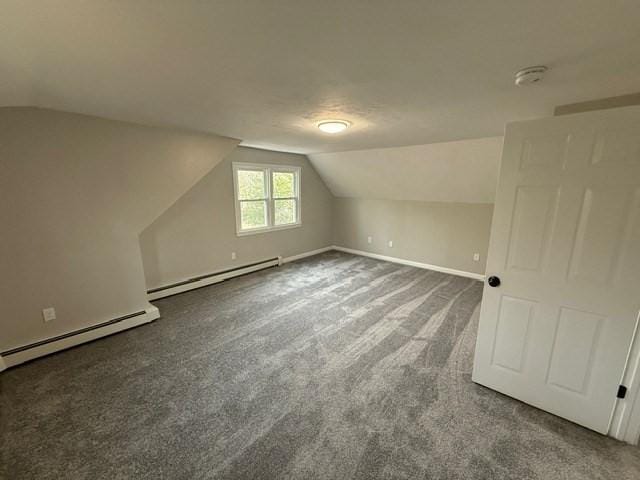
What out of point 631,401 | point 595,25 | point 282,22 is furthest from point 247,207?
point 631,401

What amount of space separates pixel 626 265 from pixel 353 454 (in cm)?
197

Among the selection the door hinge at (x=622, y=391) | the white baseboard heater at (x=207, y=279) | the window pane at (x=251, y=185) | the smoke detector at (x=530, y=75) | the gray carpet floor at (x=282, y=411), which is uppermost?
the smoke detector at (x=530, y=75)

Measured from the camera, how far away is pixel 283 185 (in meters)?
5.25

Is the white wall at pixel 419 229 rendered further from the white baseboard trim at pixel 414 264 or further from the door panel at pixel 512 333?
the door panel at pixel 512 333

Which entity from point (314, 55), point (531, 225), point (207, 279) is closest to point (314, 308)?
point (207, 279)

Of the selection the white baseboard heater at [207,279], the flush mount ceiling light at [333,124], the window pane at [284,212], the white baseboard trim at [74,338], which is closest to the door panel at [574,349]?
the flush mount ceiling light at [333,124]

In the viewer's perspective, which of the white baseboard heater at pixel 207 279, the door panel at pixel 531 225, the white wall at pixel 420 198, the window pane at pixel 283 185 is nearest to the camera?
the door panel at pixel 531 225

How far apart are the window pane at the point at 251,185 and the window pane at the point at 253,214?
0.11 m

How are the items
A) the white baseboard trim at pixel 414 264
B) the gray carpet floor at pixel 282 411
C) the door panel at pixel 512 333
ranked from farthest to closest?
the white baseboard trim at pixel 414 264
the door panel at pixel 512 333
the gray carpet floor at pixel 282 411

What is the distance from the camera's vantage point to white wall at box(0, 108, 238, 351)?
224 centimetres

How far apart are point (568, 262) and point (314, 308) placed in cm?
253

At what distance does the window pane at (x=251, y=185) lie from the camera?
456 centimetres

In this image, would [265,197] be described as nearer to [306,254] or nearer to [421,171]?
[306,254]

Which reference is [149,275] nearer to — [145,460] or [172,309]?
[172,309]
